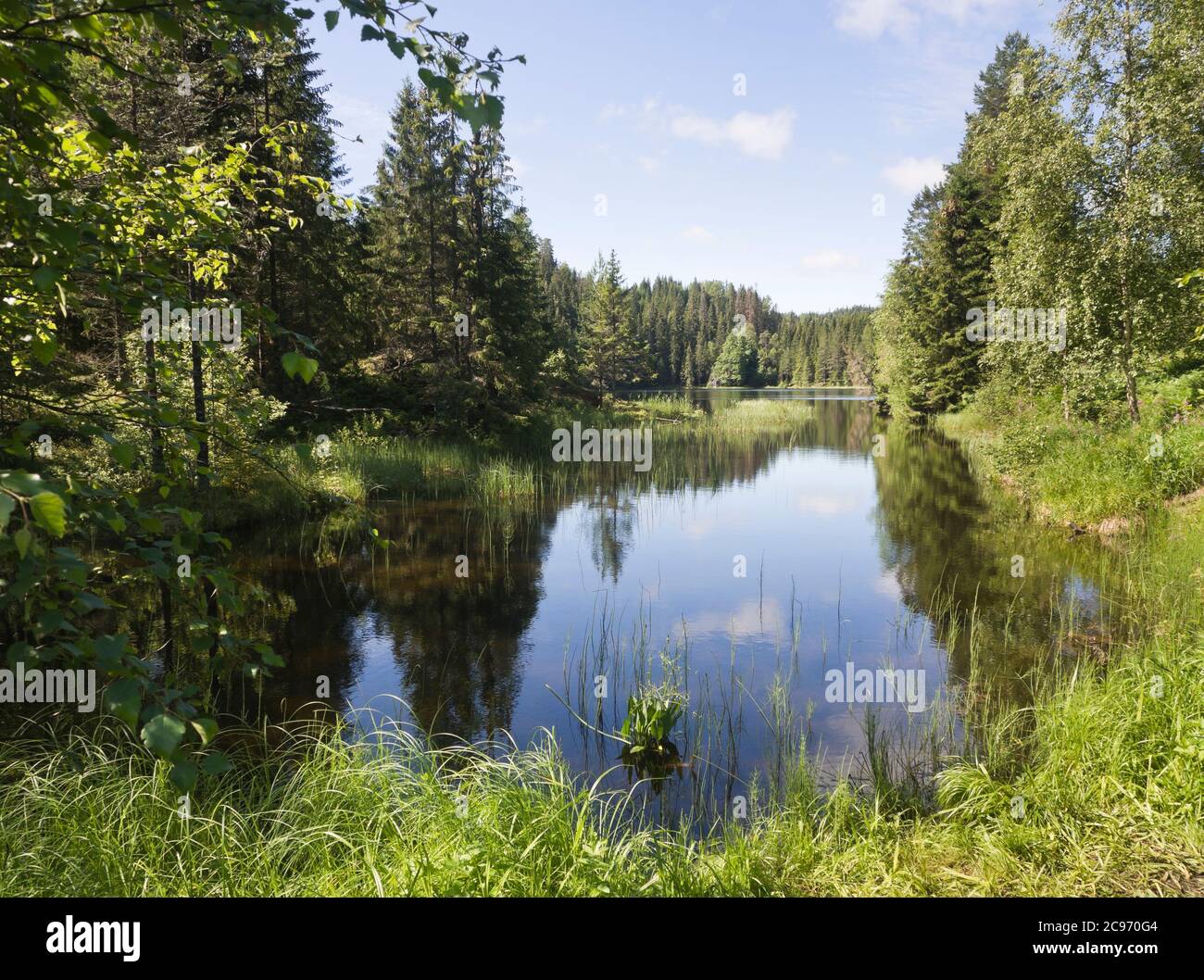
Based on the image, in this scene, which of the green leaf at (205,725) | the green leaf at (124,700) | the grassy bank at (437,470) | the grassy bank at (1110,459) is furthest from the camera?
the grassy bank at (437,470)

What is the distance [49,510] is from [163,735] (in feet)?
1.91

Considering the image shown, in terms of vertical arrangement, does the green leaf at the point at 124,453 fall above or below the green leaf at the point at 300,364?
below

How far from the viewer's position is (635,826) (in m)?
4.96

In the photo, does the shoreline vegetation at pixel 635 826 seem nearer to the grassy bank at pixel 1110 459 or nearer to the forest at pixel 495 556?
the forest at pixel 495 556

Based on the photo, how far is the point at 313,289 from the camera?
899 inches

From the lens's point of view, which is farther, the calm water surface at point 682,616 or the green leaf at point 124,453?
the calm water surface at point 682,616

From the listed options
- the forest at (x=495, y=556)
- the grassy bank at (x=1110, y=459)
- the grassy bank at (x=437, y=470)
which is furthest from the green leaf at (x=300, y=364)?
the grassy bank at (x=1110, y=459)

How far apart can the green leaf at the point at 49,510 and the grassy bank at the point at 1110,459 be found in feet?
41.1

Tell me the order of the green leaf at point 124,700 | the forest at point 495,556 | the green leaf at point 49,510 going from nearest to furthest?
the green leaf at point 49,510
the green leaf at point 124,700
the forest at point 495,556

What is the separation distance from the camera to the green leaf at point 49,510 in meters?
1.42

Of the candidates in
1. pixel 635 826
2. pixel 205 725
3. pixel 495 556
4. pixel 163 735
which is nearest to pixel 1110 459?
pixel 495 556

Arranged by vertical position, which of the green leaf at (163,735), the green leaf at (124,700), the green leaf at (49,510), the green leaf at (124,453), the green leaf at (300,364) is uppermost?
the green leaf at (300,364)

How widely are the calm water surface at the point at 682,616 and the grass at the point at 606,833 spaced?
1.28m
